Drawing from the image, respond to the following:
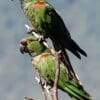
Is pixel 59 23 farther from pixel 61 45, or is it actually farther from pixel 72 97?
pixel 72 97

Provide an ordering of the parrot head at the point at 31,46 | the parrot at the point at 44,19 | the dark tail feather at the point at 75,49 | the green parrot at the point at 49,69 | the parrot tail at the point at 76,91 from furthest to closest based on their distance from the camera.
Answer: the parrot at the point at 44,19, the parrot head at the point at 31,46, the dark tail feather at the point at 75,49, the green parrot at the point at 49,69, the parrot tail at the point at 76,91

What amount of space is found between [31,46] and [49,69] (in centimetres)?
81

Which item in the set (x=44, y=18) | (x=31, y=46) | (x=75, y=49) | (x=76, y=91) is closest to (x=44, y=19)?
(x=44, y=18)

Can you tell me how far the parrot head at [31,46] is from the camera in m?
5.02

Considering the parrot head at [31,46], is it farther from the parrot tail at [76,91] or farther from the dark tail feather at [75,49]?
the parrot tail at [76,91]

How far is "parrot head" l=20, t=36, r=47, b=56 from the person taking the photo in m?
5.02

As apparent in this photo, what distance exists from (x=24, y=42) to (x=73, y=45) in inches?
33.1

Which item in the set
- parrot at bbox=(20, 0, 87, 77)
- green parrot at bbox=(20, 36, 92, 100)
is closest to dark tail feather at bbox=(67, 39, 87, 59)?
green parrot at bbox=(20, 36, 92, 100)

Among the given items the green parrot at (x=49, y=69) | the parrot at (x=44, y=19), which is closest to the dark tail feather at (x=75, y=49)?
the green parrot at (x=49, y=69)

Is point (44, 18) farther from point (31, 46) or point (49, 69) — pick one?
point (49, 69)

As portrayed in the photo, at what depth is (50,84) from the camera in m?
4.54

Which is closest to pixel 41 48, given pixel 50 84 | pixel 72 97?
Result: pixel 50 84

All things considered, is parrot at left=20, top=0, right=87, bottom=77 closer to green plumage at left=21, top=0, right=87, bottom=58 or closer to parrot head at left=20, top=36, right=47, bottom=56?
green plumage at left=21, top=0, right=87, bottom=58

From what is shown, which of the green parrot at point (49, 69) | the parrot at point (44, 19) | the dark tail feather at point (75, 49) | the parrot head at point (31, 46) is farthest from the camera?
the parrot at point (44, 19)
